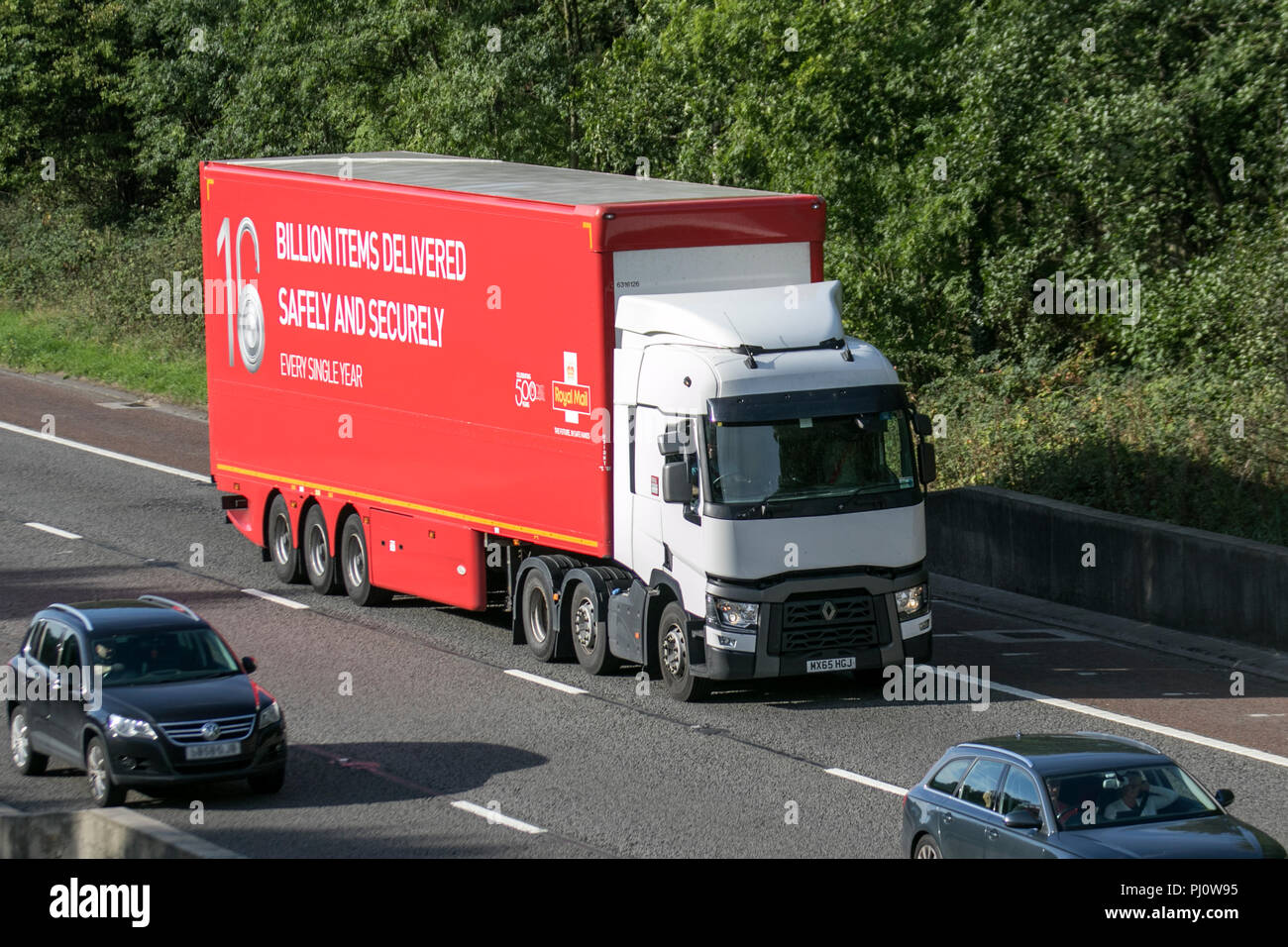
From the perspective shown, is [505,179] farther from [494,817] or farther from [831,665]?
[494,817]

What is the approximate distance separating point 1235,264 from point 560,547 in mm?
9894

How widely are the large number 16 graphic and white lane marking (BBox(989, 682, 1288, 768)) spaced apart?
10.2 meters

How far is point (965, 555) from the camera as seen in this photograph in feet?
73.9

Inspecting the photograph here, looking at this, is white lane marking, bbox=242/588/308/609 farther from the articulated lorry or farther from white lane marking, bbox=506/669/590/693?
white lane marking, bbox=506/669/590/693

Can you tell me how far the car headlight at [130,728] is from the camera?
1394cm

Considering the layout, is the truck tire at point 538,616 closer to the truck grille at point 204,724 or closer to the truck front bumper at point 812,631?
the truck front bumper at point 812,631

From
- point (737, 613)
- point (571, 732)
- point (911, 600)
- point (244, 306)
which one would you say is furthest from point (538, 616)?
point (244, 306)

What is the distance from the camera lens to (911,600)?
17156 mm

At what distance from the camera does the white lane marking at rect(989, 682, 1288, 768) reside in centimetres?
1539

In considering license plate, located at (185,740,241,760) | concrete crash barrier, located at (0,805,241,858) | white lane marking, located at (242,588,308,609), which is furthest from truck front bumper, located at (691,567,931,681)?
white lane marking, located at (242,588,308,609)

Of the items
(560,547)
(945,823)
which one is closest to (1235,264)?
(560,547)

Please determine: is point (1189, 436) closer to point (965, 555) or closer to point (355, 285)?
point (965, 555)

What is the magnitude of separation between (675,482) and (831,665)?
7.13 feet

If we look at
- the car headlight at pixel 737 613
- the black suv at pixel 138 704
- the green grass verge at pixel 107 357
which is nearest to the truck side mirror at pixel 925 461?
the car headlight at pixel 737 613
